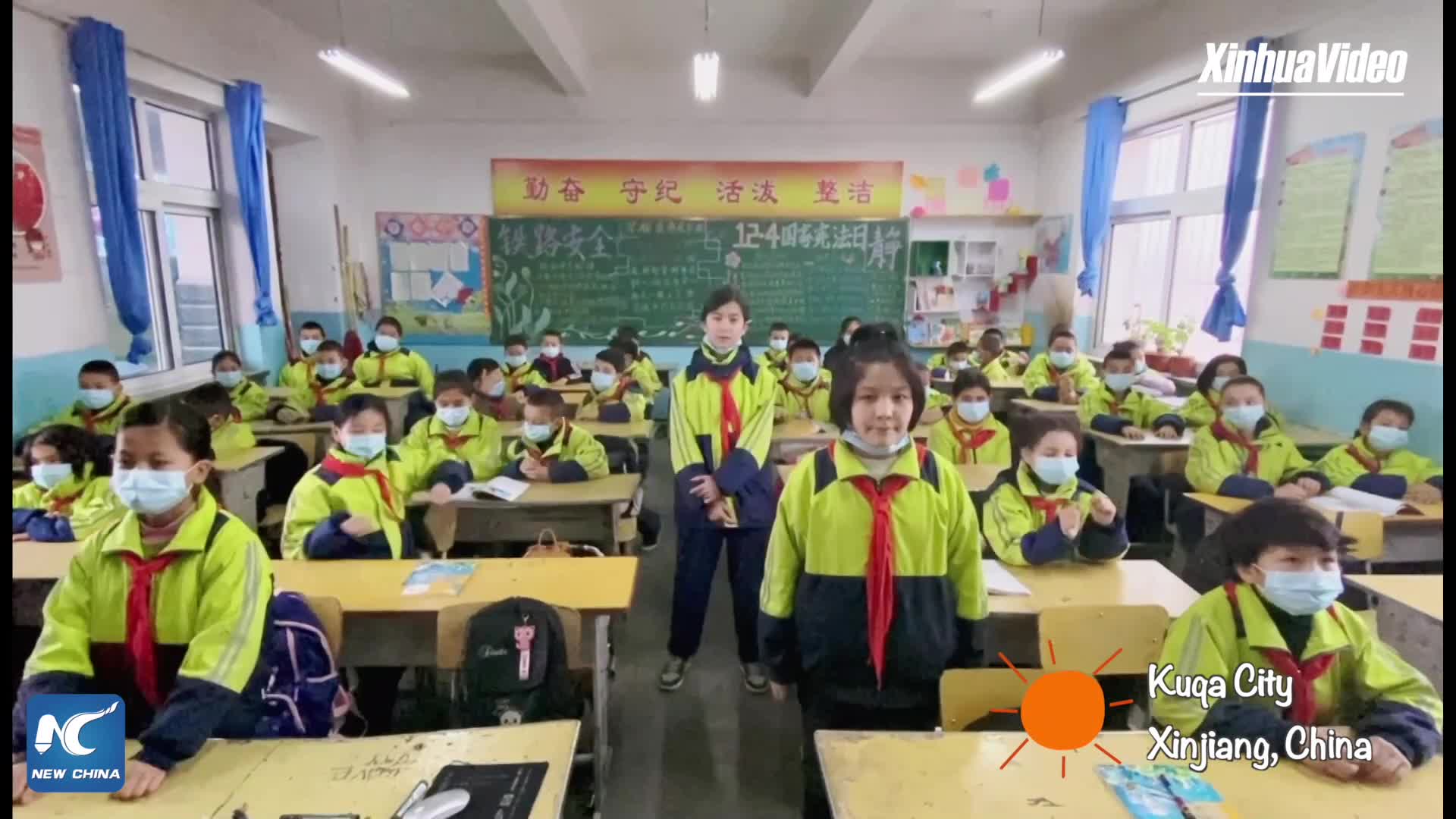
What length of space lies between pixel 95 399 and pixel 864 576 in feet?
12.9

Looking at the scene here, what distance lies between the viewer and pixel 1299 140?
4.02 m

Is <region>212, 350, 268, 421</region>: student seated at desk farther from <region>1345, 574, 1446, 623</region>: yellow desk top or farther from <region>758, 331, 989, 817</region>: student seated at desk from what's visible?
<region>1345, 574, 1446, 623</region>: yellow desk top

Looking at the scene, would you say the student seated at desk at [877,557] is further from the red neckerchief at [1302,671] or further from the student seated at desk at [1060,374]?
the student seated at desk at [1060,374]

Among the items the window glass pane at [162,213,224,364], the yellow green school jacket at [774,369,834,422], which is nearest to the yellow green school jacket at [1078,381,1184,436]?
the yellow green school jacket at [774,369,834,422]

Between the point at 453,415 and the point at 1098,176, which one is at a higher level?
the point at 1098,176

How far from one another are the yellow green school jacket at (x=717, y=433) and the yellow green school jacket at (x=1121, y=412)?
2.48 meters

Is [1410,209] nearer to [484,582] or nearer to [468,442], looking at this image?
[484,582]

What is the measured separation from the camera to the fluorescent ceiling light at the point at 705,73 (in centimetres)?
455

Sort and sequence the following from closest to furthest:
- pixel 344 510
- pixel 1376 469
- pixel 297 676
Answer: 1. pixel 297 676
2. pixel 344 510
3. pixel 1376 469

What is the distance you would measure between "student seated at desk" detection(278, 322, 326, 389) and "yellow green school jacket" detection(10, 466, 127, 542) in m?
2.60

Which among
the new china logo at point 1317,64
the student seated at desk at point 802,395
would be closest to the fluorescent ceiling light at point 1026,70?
the student seated at desk at point 802,395

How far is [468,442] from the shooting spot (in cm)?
339

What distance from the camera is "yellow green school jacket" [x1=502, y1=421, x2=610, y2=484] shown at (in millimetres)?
3141

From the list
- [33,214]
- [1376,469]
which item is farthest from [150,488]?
[1376,469]
